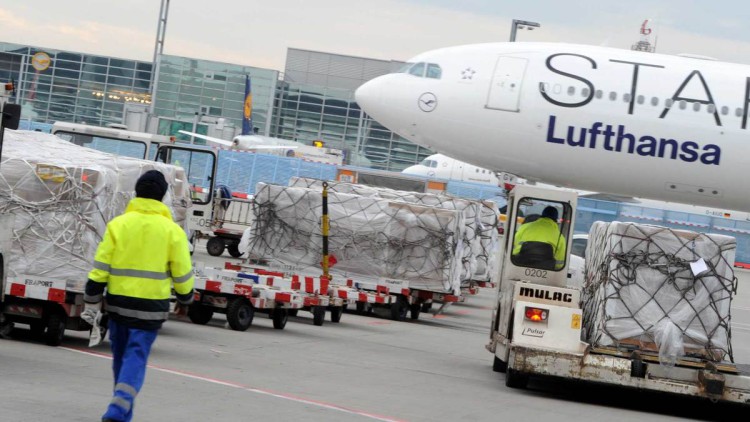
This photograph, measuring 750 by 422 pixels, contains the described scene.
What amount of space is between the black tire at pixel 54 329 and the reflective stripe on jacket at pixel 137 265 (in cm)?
424

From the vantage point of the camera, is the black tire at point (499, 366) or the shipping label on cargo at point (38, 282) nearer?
the shipping label on cargo at point (38, 282)

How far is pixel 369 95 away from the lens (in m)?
24.6

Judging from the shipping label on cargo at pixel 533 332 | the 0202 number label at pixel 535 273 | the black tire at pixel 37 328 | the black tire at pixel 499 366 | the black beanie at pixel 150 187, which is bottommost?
the black tire at pixel 37 328

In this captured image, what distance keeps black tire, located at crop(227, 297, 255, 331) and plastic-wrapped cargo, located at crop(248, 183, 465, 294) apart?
4.82 meters

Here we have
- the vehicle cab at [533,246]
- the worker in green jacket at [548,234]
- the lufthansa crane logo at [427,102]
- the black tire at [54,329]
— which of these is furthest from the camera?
the lufthansa crane logo at [427,102]

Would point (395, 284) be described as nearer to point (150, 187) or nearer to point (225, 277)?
point (225, 277)

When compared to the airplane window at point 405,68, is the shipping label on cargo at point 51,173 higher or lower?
lower

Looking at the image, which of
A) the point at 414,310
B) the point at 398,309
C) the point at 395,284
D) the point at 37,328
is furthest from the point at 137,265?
the point at 414,310

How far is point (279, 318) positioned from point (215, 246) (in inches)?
592

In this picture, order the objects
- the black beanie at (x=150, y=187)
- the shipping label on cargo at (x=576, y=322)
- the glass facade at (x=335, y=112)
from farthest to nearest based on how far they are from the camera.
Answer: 1. the glass facade at (x=335, y=112)
2. the shipping label on cargo at (x=576, y=322)
3. the black beanie at (x=150, y=187)

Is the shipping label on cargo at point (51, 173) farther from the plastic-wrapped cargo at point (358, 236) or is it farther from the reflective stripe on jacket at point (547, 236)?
the plastic-wrapped cargo at point (358, 236)

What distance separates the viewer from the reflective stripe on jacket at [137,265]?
26.8ft

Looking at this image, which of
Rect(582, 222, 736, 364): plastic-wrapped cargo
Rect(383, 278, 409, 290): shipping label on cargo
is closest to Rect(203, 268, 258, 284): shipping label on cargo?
Rect(383, 278, 409, 290): shipping label on cargo

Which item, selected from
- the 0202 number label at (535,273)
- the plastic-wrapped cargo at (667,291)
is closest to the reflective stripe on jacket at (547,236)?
the 0202 number label at (535,273)
